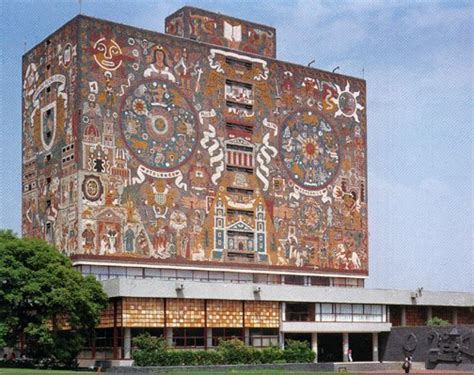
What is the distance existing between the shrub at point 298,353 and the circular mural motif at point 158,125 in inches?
466

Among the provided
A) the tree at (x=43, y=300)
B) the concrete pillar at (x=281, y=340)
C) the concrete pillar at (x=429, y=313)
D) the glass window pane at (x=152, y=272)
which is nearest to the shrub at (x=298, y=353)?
the concrete pillar at (x=281, y=340)

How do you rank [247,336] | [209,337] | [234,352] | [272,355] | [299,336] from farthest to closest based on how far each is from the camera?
[299,336] → [247,336] → [209,337] → [272,355] → [234,352]

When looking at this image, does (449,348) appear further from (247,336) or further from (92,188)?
(92,188)

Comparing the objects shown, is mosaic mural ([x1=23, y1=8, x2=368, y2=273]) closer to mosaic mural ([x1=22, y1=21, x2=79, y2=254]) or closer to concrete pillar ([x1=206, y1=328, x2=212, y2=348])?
mosaic mural ([x1=22, y1=21, x2=79, y2=254])

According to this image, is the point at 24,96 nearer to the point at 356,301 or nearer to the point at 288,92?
the point at 288,92

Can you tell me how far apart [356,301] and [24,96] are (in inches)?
932

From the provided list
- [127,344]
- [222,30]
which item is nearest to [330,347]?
[127,344]

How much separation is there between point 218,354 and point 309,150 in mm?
16616

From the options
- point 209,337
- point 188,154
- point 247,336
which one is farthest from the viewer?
point 188,154

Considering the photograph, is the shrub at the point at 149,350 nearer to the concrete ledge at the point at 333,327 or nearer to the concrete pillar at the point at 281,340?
the concrete pillar at the point at 281,340

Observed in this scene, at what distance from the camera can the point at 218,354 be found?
4712cm

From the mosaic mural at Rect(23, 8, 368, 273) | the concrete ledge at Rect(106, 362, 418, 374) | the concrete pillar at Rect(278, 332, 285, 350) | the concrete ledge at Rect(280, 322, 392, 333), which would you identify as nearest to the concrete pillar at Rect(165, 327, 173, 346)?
the concrete ledge at Rect(106, 362, 418, 374)

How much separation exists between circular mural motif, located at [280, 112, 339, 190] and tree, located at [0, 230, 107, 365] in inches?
661

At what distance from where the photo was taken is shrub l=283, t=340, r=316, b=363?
164 feet
